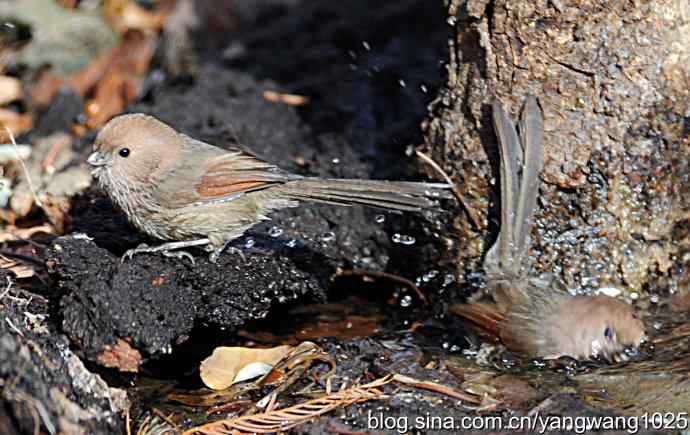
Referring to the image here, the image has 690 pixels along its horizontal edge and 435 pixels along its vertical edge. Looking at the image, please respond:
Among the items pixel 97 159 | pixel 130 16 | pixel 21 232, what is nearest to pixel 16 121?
pixel 130 16

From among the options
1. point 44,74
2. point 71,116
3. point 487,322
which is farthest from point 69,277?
point 44,74

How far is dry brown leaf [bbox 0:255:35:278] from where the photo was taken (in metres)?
4.49

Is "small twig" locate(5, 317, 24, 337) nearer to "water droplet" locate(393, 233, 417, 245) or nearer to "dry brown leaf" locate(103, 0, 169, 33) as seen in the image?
"water droplet" locate(393, 233, 417, 245)

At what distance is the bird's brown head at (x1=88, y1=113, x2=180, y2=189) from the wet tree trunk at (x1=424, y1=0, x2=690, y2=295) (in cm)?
158

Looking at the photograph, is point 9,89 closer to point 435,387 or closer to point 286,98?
point 286,98

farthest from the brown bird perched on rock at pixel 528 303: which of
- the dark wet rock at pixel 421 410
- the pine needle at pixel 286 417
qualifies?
the pine needle at pixel 286 417

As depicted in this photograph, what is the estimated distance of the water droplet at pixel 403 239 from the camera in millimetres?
5152

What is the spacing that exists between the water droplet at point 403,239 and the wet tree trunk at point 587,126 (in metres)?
0.42

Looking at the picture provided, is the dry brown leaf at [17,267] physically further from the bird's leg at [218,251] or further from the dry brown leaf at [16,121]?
the dry brown leaf at [16,121]

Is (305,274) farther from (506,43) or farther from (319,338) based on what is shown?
(506,43)

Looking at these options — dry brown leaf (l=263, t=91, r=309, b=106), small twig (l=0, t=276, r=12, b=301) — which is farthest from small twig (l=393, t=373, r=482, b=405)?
dry brown leaf (l=263, t=91, r=309, b=106)

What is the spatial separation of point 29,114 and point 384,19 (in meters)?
3.16

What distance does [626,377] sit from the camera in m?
4.02

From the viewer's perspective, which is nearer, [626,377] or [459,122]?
[626,377]
